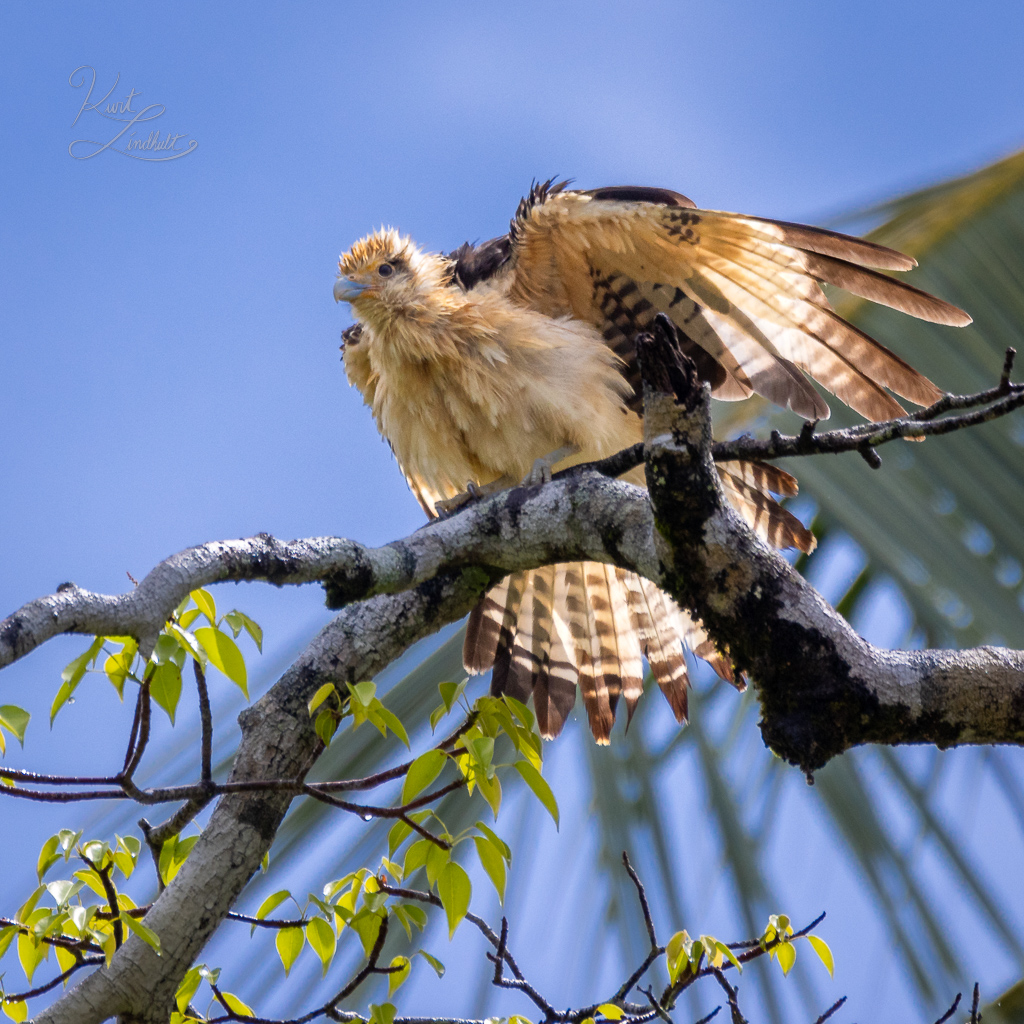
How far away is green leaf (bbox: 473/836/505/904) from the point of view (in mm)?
1469

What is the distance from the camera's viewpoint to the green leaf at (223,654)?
59.1 inches

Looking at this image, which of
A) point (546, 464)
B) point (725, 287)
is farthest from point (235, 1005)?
point (725, 287)

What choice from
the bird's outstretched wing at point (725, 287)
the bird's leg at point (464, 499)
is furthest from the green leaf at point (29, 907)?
the bird's outstretched wing at point (725, 287)

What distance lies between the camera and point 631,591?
2.88 m

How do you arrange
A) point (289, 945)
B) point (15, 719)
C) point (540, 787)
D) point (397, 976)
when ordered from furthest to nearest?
point (397, 976)
point (289, 945)
point (540, 787)
point (15, 719)

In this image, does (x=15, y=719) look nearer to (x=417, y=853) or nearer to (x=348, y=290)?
(x=417, y=853)

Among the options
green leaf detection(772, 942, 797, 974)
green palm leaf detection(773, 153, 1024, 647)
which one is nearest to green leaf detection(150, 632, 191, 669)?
green leaf detection(772, 942, 797, 974)

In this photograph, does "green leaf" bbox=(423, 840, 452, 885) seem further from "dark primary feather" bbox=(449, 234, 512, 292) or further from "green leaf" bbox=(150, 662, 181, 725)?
"dark primary feather" bbox=(449, 234, 512, 292)

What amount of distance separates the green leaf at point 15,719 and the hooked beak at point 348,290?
83.3 inches

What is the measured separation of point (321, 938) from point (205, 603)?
1.80ft

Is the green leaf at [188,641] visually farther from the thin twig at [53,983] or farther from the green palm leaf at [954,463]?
the green palm leaf at [954,463]

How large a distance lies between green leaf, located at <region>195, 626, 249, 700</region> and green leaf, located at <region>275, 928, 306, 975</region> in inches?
17.4

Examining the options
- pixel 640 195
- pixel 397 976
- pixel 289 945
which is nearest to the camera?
pixel 289 945

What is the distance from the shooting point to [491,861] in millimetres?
1477
